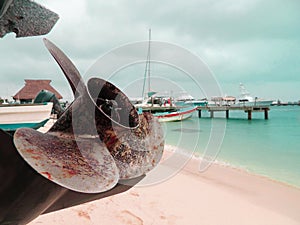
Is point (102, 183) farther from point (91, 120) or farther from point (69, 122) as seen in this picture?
point (69, 122)

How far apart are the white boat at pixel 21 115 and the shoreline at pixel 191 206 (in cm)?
498

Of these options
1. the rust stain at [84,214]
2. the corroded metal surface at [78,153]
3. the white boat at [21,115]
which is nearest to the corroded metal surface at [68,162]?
the corroded metal surface at [78,153]

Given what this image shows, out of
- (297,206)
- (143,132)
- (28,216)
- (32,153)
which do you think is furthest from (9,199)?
(297,206)

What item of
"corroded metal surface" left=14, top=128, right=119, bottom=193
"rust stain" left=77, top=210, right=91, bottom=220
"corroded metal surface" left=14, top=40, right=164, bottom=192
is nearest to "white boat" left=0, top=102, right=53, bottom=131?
"rust stain" left=77, top=210, right=91, bottom=220

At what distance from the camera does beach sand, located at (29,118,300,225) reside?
402cm

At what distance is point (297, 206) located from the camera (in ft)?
20.6

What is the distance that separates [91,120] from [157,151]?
627mm

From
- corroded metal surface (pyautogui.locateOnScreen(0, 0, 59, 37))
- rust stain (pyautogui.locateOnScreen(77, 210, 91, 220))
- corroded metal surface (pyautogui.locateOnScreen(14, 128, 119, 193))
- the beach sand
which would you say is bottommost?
the beach sand

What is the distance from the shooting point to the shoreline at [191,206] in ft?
13.3

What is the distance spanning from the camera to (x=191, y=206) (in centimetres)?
511

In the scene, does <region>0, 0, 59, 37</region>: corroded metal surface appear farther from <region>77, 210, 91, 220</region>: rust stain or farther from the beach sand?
<region>77, 210, 91, 220</region>: rust stain

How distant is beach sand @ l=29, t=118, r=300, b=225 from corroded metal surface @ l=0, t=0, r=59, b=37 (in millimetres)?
2770

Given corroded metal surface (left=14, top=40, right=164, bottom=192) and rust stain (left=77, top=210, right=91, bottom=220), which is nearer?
corroded metal surface (left=14, top=40, right=164, bottom=192)

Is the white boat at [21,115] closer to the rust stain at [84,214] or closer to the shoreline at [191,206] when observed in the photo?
the shoreline at [191,206]
